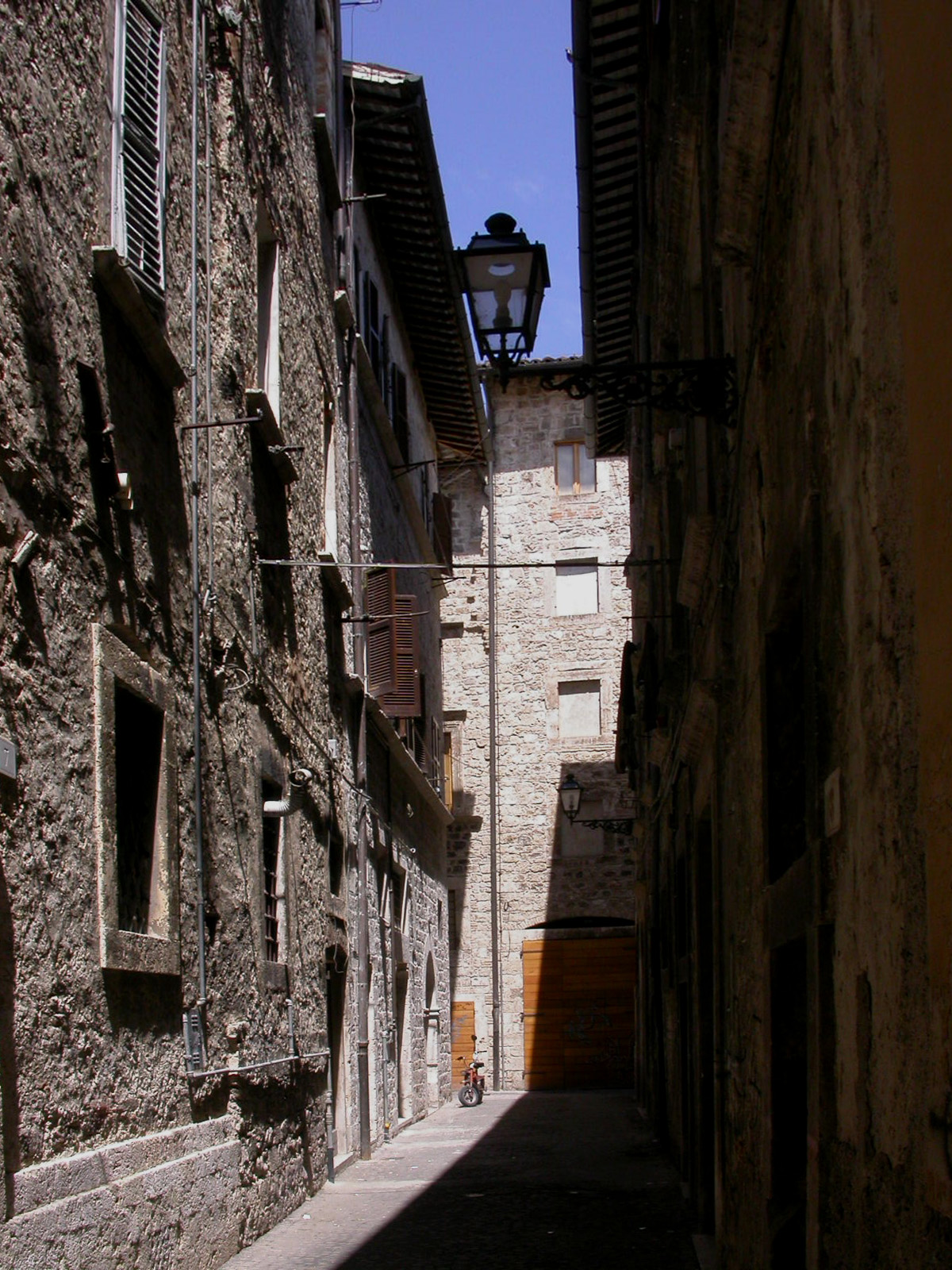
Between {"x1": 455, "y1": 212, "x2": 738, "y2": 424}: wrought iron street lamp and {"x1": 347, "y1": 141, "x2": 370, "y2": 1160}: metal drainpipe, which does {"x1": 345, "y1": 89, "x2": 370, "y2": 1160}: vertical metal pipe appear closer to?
{"x1": 347, "y1": 141, "x2": 370, "y2": 1160}: metal drainpipe

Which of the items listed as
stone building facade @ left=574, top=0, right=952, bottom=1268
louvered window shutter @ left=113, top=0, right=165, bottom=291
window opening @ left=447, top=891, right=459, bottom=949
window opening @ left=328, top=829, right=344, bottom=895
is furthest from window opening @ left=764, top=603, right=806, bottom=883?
window opening @ left=447, top=891, right=459, bottom=949

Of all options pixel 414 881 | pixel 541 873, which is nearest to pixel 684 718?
pixel 414 881

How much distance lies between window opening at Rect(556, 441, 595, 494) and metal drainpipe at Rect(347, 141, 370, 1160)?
44.3ft

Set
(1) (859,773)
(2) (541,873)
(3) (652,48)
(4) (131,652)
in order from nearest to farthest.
→ (1) (859,773), (4) (131,652), (3) (652,48), (2) (541,873)

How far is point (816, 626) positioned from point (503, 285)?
3.67 m

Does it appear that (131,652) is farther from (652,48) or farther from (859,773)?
(652,48)

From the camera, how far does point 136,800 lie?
7.25 metres

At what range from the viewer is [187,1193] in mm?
7238

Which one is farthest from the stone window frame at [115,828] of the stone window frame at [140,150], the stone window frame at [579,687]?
the stone window frame at [579,687]

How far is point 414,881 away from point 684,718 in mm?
10812

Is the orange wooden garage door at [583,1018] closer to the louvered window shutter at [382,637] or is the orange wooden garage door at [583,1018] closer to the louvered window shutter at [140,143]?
the louvered window shutter at [382,637]

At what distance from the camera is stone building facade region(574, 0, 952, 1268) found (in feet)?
9.06

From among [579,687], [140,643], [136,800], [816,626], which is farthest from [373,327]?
[816,626]

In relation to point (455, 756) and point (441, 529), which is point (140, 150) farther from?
point (455, 756)
